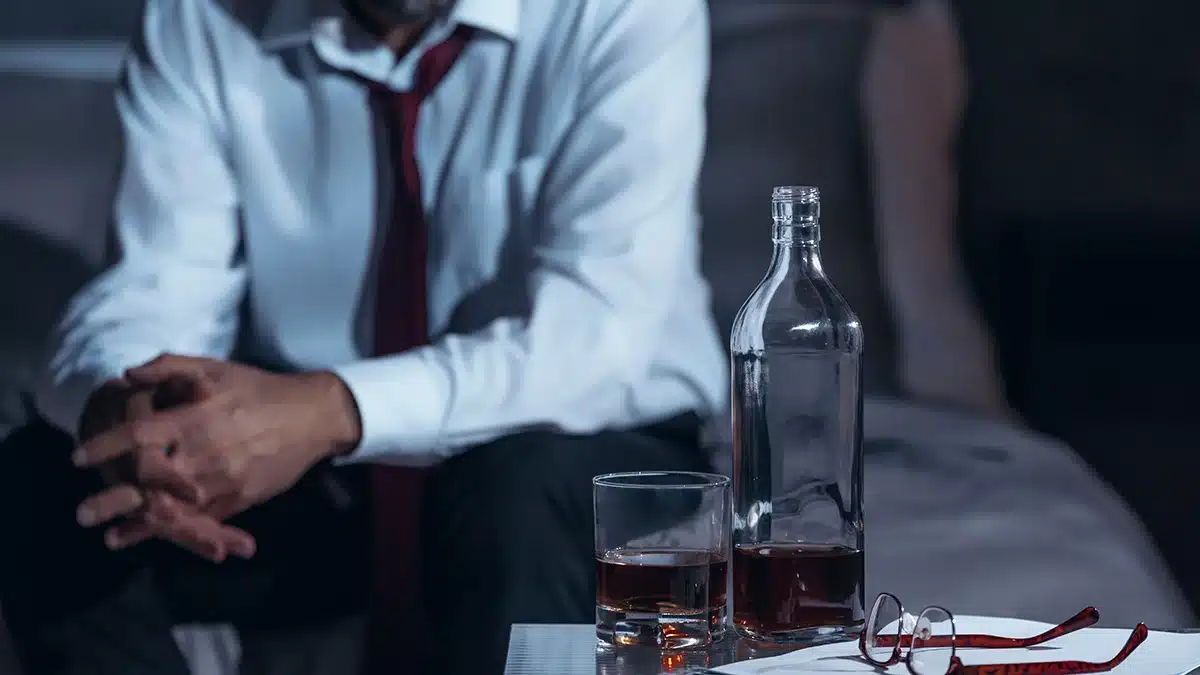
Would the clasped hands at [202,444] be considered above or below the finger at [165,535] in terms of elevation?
above

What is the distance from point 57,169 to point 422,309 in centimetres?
42

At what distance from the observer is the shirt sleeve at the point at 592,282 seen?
1347 mm

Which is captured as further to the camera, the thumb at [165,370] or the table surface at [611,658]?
the thumb at [165,370]

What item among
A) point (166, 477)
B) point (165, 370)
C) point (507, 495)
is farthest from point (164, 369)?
point (507, 495)

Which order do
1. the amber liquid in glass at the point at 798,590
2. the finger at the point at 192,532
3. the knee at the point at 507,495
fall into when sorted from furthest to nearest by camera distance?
the finger at the point at 192,532, the knee at the point at 507,495, the amber liquid in glass at the point at 798,590

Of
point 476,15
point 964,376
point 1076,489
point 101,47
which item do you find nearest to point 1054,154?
A: point 964,376

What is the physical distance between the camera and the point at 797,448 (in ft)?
2.67

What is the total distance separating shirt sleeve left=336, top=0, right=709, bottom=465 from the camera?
4.42ft

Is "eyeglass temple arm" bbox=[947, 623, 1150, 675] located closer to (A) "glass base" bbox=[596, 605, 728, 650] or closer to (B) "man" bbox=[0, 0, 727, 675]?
(A) "glass base" bbox=[596, 605, 728, 650]

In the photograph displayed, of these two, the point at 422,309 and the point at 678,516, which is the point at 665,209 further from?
the point at 678,516

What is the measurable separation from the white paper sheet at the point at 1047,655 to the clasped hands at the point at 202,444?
769 mm

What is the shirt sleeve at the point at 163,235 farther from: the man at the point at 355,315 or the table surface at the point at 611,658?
the table surface at the point at 611,658

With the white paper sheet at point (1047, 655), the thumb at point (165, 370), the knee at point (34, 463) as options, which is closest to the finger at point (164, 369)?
the thumb at point (165, 370)

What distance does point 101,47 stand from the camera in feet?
4.75
